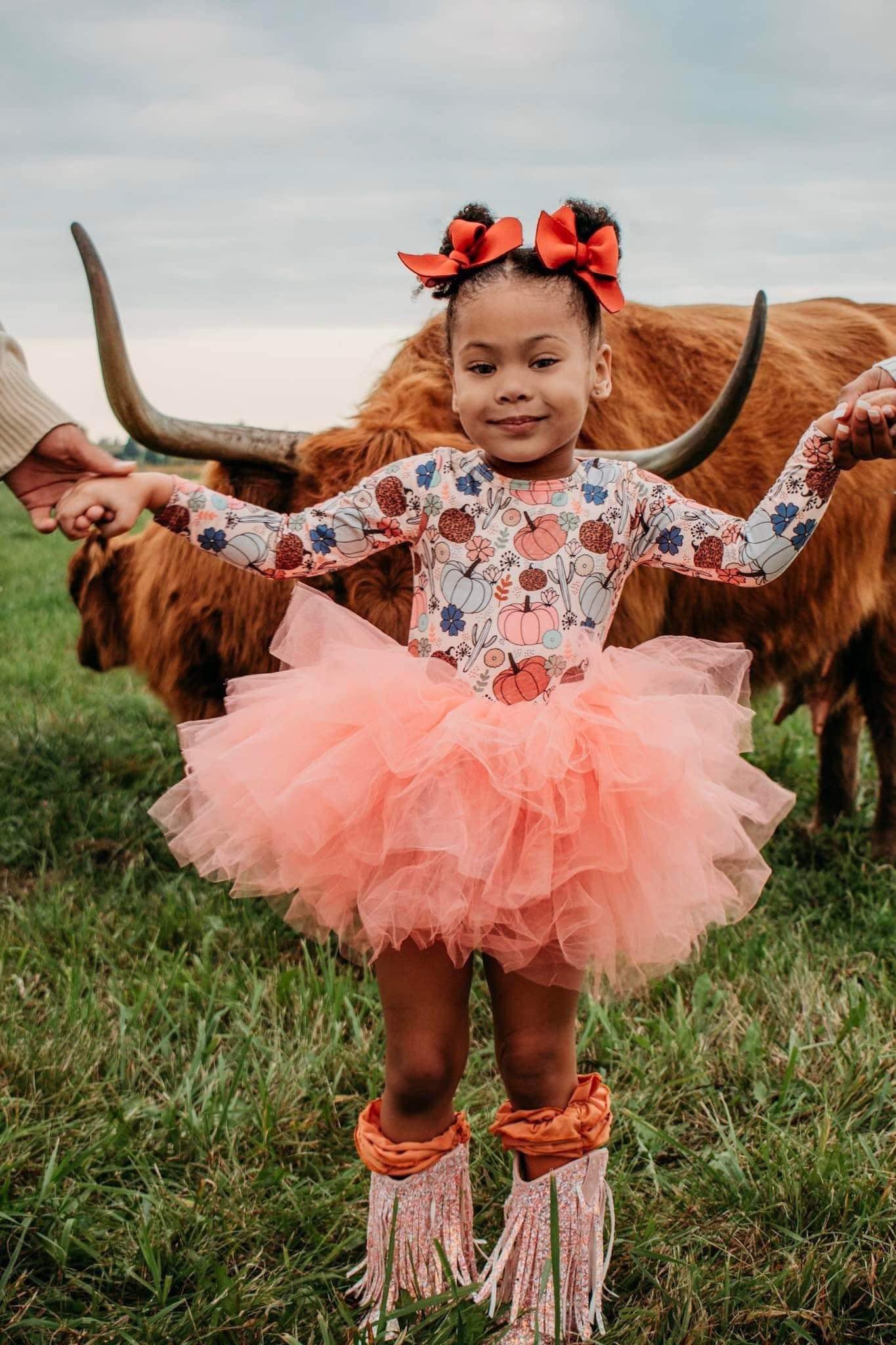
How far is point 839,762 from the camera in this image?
5.67 m

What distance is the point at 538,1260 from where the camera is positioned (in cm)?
223

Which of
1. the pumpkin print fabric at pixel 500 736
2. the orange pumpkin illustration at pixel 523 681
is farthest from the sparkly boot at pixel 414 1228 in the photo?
the orange pumpkin illustration at pixel 523 681

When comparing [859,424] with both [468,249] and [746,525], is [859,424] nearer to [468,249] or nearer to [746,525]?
[746,525]

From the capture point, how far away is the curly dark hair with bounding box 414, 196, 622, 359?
2.14 meters

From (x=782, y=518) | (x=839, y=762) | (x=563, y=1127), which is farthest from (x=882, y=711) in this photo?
(x=563, y=1127)

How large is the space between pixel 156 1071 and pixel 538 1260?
3.79 feet

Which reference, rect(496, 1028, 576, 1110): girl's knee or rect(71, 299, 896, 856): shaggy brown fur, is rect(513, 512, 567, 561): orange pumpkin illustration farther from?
rect(71, 299, 896, 856): shaggy brown fur

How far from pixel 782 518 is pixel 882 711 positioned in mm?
3644

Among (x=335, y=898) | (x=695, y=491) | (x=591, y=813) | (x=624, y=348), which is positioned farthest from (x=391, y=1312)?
(x=624, y=348)

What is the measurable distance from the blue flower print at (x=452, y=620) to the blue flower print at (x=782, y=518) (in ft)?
1.83

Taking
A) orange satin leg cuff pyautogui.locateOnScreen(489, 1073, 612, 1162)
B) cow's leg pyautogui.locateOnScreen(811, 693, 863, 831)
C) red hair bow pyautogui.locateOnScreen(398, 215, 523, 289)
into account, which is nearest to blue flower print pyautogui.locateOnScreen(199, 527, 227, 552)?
red hair bow pyautogui.locateOnScreen(398, 215, 523, 289)

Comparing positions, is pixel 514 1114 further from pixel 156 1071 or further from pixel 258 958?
pixel 258 958

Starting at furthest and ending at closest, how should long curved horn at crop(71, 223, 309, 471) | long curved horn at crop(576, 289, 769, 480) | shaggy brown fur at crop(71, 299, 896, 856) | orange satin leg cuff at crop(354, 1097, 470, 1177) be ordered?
shaggy brown fur at crop(71, 299, 896, 856) < long curved horn at crop(576, 289, 769, 480) < long curved horn at crop(71, 223, 309, 471) < orange satin leg cuff at crop(354, 1097, 470, 1177)

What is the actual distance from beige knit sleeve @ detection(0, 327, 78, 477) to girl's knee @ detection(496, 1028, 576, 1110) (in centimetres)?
139
